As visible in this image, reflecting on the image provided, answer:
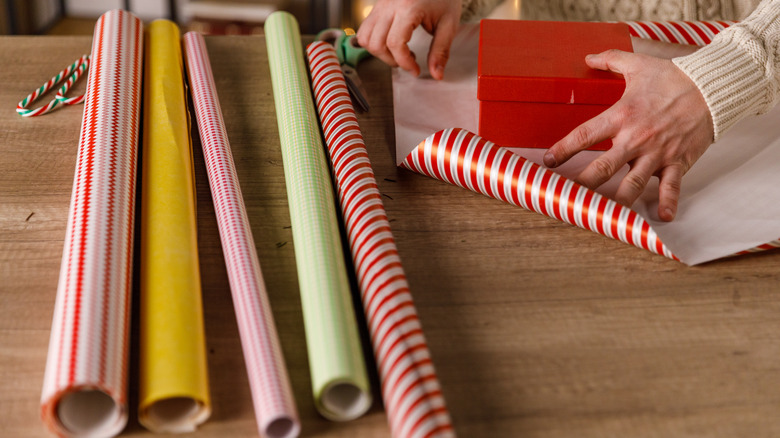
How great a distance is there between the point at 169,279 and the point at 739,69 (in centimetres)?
64

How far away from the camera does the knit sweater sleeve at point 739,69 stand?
0.77 meters

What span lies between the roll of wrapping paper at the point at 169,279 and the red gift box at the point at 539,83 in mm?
347

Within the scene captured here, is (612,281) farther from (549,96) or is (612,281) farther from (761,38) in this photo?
(761,38)

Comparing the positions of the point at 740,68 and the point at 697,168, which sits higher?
the point at 740,68

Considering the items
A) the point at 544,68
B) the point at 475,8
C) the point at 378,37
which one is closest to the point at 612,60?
the point at 544,68

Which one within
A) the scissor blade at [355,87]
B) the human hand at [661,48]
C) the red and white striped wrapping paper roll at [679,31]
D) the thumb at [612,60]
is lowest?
the scissor blade at [355,87]

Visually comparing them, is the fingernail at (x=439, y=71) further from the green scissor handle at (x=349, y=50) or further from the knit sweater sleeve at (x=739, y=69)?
the knit sweater sleeve at (x=739, y=69)

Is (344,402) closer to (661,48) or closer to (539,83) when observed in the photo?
(539,83)

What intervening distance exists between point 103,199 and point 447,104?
451 mm

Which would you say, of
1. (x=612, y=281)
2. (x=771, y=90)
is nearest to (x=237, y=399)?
(x=612, y=281)

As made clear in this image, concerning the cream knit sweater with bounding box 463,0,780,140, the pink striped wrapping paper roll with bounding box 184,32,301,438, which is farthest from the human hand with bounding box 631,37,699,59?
the pink striped wrapping paper roll with bounding box 184,32,301,438

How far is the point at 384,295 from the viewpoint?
54 cm

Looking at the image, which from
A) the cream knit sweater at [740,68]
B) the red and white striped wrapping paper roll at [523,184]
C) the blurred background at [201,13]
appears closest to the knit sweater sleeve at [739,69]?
the cream knit sweater at [740,68]

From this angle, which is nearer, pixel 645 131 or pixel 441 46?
pixel 645 131
